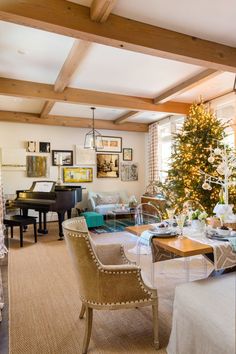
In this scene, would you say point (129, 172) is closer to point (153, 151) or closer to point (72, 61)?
point (153, 151)

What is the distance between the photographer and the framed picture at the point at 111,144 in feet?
25.1

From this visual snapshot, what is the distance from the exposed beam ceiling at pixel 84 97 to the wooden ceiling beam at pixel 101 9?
7.48ft

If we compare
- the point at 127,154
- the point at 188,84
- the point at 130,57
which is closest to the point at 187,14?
the point at 130,57

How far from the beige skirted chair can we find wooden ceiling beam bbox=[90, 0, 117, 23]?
1.98m

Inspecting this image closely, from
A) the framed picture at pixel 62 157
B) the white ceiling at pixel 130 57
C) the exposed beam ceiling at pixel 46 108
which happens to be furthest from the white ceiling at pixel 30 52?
the framed picture at pixel 62 157

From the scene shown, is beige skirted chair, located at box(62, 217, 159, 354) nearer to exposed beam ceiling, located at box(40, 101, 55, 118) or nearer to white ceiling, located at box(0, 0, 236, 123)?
white ceiling, located at box(0, 0, 236, 123)

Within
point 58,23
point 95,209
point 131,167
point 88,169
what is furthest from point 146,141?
point 58,23

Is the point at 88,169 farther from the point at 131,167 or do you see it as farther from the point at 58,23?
the point at 58,23

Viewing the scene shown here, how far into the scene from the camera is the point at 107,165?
7.73 meters

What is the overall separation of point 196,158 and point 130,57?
6.56 ft

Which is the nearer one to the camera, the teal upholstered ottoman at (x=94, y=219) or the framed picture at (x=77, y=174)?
the teal upholstered ottoman at (x=94, y=219)

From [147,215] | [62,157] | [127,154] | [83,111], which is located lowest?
[147,215]

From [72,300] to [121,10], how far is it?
3070 millimetres

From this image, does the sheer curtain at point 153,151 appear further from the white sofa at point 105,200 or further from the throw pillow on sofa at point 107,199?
the throw pillow on sofa at point 107,199
